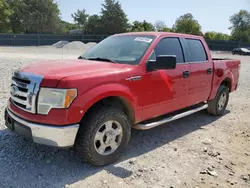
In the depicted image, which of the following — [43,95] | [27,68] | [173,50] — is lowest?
[43,95]

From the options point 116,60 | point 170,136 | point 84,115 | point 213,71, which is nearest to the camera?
point 84,115

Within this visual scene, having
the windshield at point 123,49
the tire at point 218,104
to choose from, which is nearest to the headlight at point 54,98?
the windshield at point 123,49

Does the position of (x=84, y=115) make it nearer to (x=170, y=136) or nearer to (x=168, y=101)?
(x=168, y=101)

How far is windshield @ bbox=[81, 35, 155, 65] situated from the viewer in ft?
13.0

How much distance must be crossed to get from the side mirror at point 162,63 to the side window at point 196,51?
1280 millimetres

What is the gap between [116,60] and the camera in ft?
13.0

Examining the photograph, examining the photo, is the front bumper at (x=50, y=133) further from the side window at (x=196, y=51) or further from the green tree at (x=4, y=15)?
the green tree at (x=4, y=15)

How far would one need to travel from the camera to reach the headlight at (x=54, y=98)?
2.92 m

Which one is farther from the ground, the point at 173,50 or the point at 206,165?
the point at 173,50

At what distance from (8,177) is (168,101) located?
269cm

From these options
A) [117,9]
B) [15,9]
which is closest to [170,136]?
[117,9]

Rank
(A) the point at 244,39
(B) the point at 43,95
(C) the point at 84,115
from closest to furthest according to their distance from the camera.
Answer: (B) the point at 43,95 → (C) the point at 84,115 → (A) the point at 244,39

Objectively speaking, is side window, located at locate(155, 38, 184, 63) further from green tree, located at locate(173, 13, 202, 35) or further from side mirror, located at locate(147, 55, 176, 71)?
green tree, located at locate(173, 13, 202, 35)

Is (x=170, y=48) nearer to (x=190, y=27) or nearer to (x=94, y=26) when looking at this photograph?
(x=94, y=26)
